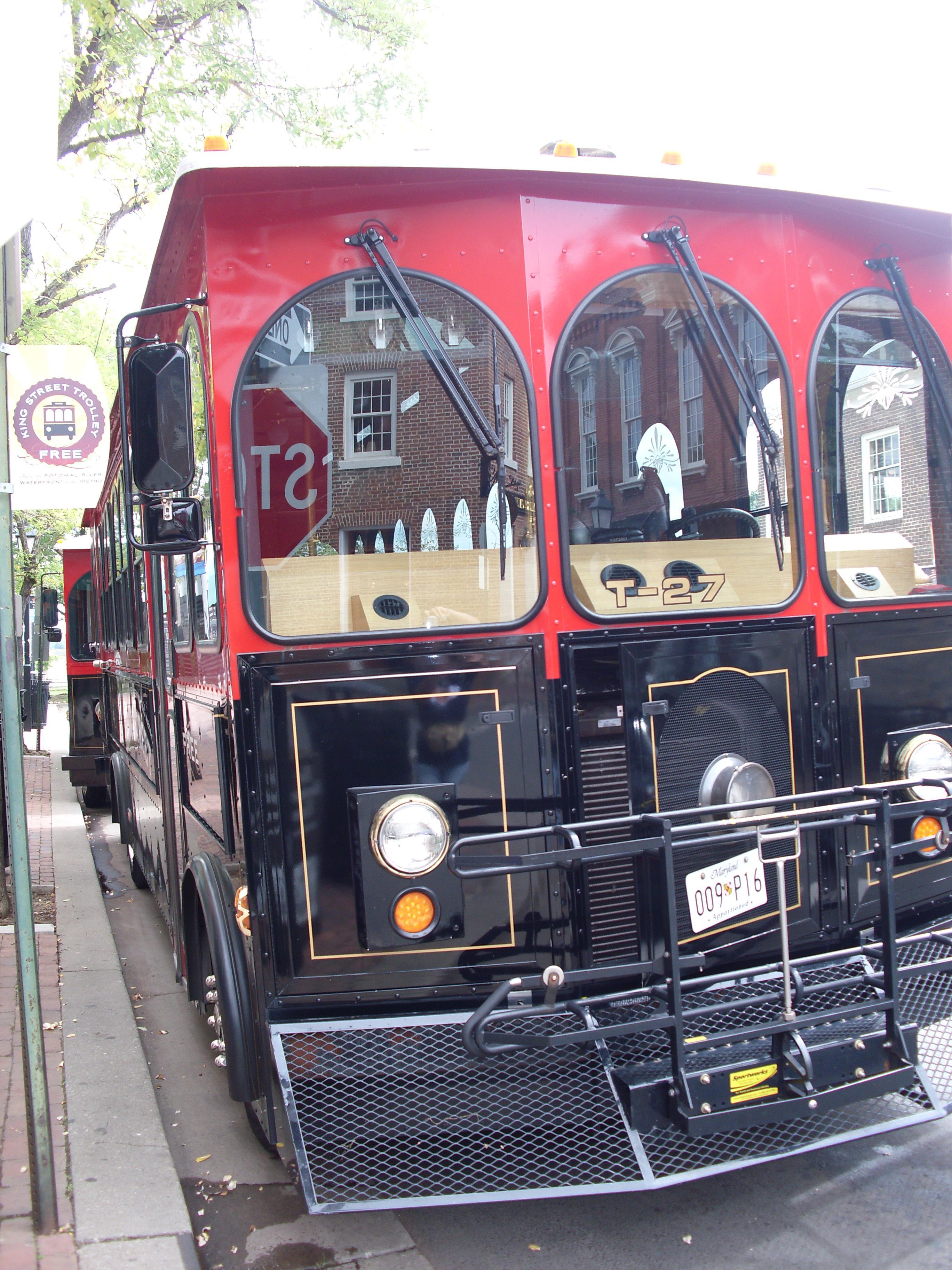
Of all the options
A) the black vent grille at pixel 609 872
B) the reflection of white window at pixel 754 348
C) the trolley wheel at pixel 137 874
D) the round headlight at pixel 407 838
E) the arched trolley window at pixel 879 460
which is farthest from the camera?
the trolley wheel at pixel 137 874

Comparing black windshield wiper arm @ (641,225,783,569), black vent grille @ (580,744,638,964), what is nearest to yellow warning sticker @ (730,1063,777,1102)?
black vent grille @ (580,744,638,964)

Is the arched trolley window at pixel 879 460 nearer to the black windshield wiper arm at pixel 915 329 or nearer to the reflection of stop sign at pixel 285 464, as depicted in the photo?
the black windshield wiper arm at pixel 915 329

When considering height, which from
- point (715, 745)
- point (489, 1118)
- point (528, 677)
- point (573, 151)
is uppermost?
point (573, 151)

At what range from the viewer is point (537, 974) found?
9.99 feet

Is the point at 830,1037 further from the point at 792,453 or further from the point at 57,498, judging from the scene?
the point at 57,498

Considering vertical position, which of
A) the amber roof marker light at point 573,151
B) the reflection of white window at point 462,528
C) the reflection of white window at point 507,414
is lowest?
the reflection of white window at point 462,528

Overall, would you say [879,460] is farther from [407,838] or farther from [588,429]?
[407,838]

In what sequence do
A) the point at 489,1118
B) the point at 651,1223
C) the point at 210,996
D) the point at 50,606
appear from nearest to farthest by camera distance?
the point at 489,1118 < the point at 651,1223 < the point at 210,996 < the point at 50,606

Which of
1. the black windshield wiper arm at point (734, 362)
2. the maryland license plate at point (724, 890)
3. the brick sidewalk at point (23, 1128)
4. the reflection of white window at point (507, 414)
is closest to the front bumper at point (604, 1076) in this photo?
the maryland license plate at point (724, 890)

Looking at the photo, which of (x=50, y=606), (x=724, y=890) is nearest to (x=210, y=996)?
(x=724, y=890)

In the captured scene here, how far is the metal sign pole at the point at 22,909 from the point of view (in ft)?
10.4

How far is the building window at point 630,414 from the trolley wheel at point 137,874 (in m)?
5.97

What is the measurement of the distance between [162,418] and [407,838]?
1418 millimetres

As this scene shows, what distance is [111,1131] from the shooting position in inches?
153
